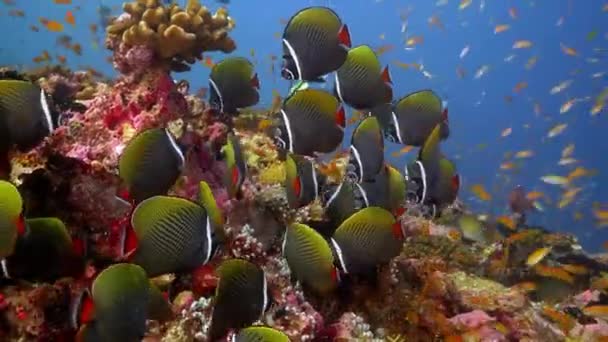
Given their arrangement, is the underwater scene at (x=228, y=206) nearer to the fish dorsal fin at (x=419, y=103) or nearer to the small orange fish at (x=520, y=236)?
the fish dorsal fin at (x=419, y=103)

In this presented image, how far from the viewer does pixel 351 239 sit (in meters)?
3.74

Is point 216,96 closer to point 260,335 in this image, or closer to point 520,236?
point 260,335

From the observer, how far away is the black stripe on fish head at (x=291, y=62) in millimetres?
4027

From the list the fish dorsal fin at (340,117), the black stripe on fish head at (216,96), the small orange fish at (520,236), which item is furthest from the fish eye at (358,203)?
the small orange fish at (520,236)

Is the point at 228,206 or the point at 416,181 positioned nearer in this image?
the point at 416,181

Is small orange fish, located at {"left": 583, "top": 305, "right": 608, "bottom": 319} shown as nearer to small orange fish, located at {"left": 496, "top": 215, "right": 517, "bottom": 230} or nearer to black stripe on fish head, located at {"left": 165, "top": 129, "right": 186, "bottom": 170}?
small orange fish, located at {"left": 496, "top": 215, "right": 517, "bottom": 230}

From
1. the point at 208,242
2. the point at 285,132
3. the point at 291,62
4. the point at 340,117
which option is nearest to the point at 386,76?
the point at 340,117

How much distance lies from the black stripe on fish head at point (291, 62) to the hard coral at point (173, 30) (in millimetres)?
2356

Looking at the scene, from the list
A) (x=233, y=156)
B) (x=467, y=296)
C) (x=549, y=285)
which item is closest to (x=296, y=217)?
(x=233, y=156)

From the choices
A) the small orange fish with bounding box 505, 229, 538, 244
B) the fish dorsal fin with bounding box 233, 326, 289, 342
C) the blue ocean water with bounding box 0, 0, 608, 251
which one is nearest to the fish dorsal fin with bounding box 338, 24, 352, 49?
the fish dorsal fin with bounding box 233, 326, 289, 342

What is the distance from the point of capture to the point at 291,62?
404cm

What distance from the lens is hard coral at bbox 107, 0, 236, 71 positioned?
601 centimetres

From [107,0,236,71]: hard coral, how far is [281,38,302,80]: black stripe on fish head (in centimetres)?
236

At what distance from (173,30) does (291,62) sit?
243 cm
